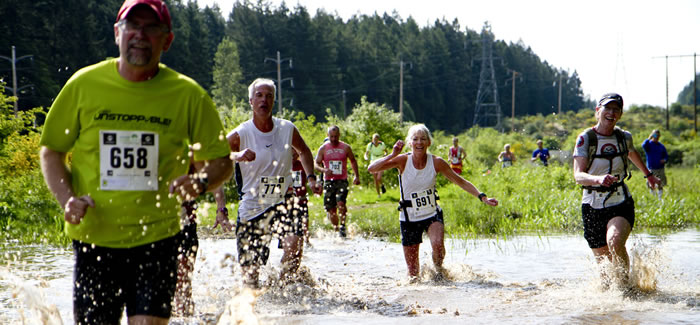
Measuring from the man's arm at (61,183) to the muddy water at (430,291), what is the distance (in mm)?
1050

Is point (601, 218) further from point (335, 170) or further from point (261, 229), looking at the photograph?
point (335, 170)

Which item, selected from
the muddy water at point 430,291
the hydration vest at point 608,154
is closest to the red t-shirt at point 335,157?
the muddy water at point 430,291

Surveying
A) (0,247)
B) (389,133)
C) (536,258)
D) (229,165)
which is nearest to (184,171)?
(229,165)

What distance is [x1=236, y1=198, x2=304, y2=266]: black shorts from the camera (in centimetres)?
678

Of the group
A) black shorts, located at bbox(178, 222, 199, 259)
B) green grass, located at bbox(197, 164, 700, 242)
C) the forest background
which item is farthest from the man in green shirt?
the forest background

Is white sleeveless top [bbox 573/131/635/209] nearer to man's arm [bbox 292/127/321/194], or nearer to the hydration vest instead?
the hydration vest

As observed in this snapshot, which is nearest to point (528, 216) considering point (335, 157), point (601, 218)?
point (335, 157)

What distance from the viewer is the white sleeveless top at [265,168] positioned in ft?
22.2

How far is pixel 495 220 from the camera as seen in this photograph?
14.2 meters

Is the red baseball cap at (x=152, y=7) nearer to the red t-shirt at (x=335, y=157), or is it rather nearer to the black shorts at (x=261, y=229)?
the black shorts at (x=261, y=229)

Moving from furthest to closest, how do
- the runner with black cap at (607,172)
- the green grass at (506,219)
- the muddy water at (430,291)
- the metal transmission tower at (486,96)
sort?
the metal transmission tower at (486,96), the green grass at (506,219), the runner with black cap at (607,172), the muddy water at (430,291)

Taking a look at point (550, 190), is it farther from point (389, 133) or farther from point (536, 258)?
point (389, 133)

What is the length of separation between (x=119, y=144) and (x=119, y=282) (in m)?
0.62

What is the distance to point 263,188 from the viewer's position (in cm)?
677
